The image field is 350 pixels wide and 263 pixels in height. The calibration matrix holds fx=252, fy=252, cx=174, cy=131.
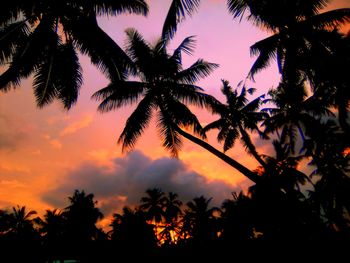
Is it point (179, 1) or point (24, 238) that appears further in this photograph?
point (24, 238)

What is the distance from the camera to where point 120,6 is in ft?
26.9

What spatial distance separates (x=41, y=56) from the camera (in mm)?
7914

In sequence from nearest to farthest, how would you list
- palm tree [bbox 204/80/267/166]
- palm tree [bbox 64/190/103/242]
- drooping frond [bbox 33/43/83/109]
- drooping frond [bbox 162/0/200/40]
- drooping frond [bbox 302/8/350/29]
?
drooping frond [bbox 162/0/200/40] < drooping frond [bbox 33/43/83/109] < drooping frond [bbox 302/8/350/29] < palm tree [bbox 204/80/267/166] < palm tree [bbox 64/190/103/242]

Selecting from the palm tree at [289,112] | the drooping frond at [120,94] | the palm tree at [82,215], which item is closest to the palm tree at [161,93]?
the drooping frond at [120,94]

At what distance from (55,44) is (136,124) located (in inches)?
175

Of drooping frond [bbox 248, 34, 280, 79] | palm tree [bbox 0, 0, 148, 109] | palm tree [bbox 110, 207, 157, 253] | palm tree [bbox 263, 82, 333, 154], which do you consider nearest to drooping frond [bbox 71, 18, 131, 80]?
palm tree [bbox 0, 0, 148, 109]

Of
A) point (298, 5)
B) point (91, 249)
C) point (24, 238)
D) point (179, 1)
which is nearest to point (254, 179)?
point (91, 249)

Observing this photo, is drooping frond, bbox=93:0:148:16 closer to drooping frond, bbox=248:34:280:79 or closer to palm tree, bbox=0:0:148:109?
palm tree, bbox=0:0:148:109

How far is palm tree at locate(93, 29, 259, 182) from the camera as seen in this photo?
11.2 m

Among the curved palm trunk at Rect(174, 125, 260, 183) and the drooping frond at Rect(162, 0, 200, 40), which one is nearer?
the drooping frond at Rect(162, 0, 200, 40)

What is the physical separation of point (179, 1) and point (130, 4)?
3.47 metres

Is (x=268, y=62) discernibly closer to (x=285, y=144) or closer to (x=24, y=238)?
(x=285, y=144)

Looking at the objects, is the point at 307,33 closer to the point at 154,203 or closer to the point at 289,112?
the point at 289,112

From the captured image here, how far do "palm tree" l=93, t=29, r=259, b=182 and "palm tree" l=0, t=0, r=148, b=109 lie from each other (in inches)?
117
